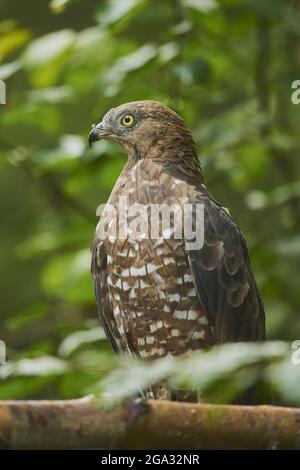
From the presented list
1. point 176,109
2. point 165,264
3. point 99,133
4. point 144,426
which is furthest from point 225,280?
point 144,426

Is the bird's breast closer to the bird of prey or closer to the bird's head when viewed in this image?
the bird of prey

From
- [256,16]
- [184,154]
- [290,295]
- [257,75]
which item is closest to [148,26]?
[257,75]

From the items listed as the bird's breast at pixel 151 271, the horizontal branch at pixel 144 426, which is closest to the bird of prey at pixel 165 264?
the bird's breast at pixel 151 271

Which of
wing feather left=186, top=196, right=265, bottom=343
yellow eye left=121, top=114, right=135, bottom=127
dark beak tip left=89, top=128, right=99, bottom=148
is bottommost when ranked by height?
wing feather left=186, top=196, right=265, bottom=343

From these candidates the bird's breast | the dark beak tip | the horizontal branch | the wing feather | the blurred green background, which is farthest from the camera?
the blurred green background

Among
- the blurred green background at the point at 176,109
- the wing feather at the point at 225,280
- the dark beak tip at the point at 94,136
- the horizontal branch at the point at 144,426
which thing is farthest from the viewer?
the blurred green background at the point at 176,109

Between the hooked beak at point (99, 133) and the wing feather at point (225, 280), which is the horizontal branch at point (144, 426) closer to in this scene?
the wing feather at point (225, 280)

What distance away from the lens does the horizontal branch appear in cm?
280

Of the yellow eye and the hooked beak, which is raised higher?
the yellow eye

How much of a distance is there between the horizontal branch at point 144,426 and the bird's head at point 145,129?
207cm

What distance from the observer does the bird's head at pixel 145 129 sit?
505 cm

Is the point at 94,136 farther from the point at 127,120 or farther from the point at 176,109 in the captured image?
the point at 176,109

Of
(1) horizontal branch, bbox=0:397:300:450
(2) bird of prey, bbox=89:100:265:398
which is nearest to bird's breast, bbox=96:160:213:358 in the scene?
(2) bird of prey, bbox=89:100:265:398

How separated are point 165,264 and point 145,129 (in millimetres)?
784
